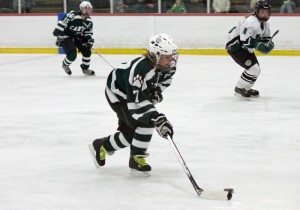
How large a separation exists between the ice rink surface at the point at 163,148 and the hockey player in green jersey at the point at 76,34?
0.33 meters

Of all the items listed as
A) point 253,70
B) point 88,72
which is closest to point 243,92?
point 253,70

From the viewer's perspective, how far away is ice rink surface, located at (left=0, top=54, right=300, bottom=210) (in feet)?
10.5

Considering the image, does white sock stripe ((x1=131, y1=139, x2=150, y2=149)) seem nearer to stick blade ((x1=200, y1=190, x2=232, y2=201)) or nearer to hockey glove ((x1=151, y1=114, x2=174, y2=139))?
hockey glove ((x1=151, y1=114, x2=174, y2=139))

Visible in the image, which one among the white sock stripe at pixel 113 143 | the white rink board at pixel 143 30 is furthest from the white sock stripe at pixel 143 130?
the white rink board at pixel 143 30

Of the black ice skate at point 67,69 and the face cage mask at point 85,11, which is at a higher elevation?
the face cage mask at point 85,11

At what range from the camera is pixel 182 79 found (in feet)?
25.2

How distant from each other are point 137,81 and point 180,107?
266cm

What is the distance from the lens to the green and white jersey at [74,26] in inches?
316

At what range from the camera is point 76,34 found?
8.16 m

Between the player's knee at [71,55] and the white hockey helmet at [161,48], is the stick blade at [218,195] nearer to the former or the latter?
the white hockey helmet at [161,48]

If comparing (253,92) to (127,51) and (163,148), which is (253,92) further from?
(127,51)

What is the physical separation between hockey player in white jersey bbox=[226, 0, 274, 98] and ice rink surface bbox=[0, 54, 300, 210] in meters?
0.20

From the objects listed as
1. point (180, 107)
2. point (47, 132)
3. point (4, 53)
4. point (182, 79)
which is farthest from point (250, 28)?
point (4, 53)

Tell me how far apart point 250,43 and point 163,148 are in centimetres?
219
